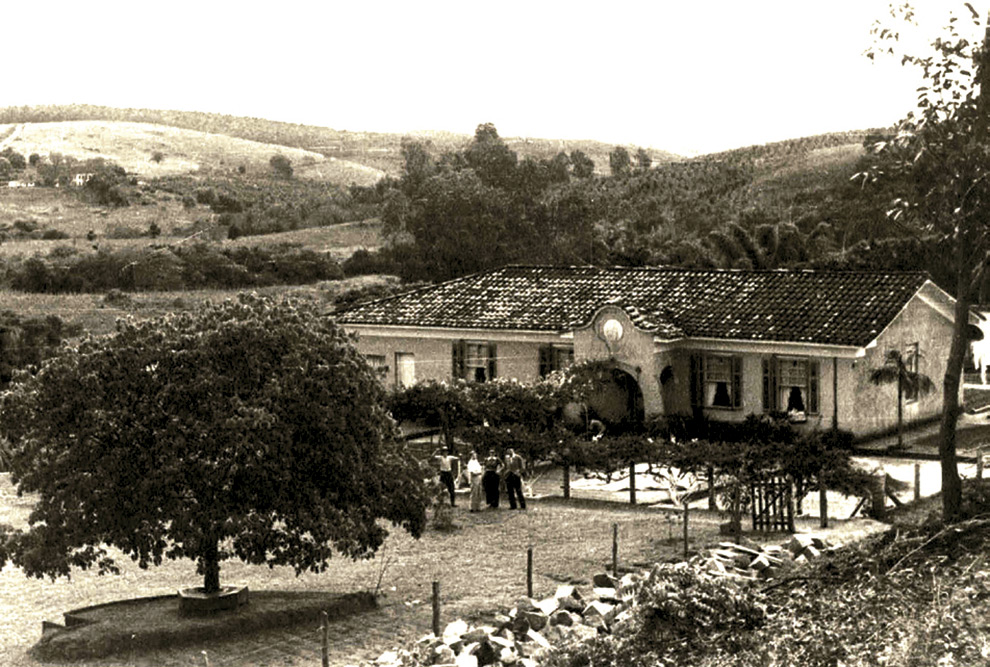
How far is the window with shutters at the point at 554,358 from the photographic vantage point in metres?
36.8

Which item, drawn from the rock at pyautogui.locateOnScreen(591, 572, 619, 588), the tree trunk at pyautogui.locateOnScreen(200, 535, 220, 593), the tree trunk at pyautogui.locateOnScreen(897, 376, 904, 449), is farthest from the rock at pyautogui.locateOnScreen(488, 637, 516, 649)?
the tree trunk at pyautogui.locateOnScreen(897, 376, 904, 449)

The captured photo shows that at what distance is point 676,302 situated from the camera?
122ft

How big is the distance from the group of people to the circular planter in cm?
780

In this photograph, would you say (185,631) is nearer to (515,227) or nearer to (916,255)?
(916,255)

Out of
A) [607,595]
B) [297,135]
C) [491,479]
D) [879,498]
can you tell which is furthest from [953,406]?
[297,135]

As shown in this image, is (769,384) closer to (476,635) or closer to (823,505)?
(823,505)

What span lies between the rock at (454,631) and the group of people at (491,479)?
8629 mm

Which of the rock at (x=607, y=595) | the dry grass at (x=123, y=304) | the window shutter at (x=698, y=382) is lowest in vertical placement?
the rock at (x=607, y=595)

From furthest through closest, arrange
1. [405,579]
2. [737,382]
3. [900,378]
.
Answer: [737,382] → [900,378] → [405,579]

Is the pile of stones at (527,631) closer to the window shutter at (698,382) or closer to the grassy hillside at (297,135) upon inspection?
the window shutter at (698,382)

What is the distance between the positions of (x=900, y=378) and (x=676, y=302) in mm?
6231

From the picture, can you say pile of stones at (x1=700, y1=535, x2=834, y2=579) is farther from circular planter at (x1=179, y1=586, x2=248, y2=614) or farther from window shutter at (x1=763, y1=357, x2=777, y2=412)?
window shutter at (x1=763, y1=357, x2=777, y2=412)

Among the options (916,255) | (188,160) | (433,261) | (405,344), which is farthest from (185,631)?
(188,160)

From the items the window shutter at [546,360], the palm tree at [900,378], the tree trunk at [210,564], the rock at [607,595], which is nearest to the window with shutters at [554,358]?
the window shutter at [546,360]
